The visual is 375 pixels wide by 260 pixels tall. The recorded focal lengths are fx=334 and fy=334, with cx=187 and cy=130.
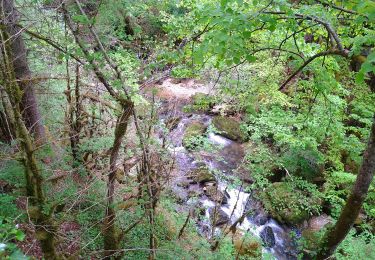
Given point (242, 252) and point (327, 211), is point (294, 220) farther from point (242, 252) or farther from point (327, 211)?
point (242, 252)

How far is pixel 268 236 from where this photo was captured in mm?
9242

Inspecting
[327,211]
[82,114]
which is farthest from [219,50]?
[327,211]

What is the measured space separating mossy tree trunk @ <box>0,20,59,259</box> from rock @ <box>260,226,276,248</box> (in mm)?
6666

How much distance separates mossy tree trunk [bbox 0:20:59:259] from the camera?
291 centimetres

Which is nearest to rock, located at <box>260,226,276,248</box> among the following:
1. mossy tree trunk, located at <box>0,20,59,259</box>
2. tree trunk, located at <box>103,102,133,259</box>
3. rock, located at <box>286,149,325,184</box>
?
rock, located at <box>286,149,325,184</box>

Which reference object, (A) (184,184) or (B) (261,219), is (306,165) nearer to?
Answer: (B) (261,219)

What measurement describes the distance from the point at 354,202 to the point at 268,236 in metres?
4.87

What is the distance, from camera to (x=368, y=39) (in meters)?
2.69

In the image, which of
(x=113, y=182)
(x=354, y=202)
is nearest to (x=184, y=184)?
(x=113, y=182)

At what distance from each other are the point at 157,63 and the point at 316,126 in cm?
474

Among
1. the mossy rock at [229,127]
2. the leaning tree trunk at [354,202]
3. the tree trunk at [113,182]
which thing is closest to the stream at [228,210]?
the mossy rock at [229,127]

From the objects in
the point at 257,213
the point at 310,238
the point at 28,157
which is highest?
the point at 28,157

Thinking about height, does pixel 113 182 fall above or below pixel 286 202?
above

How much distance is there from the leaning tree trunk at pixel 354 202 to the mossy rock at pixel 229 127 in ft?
23.2
